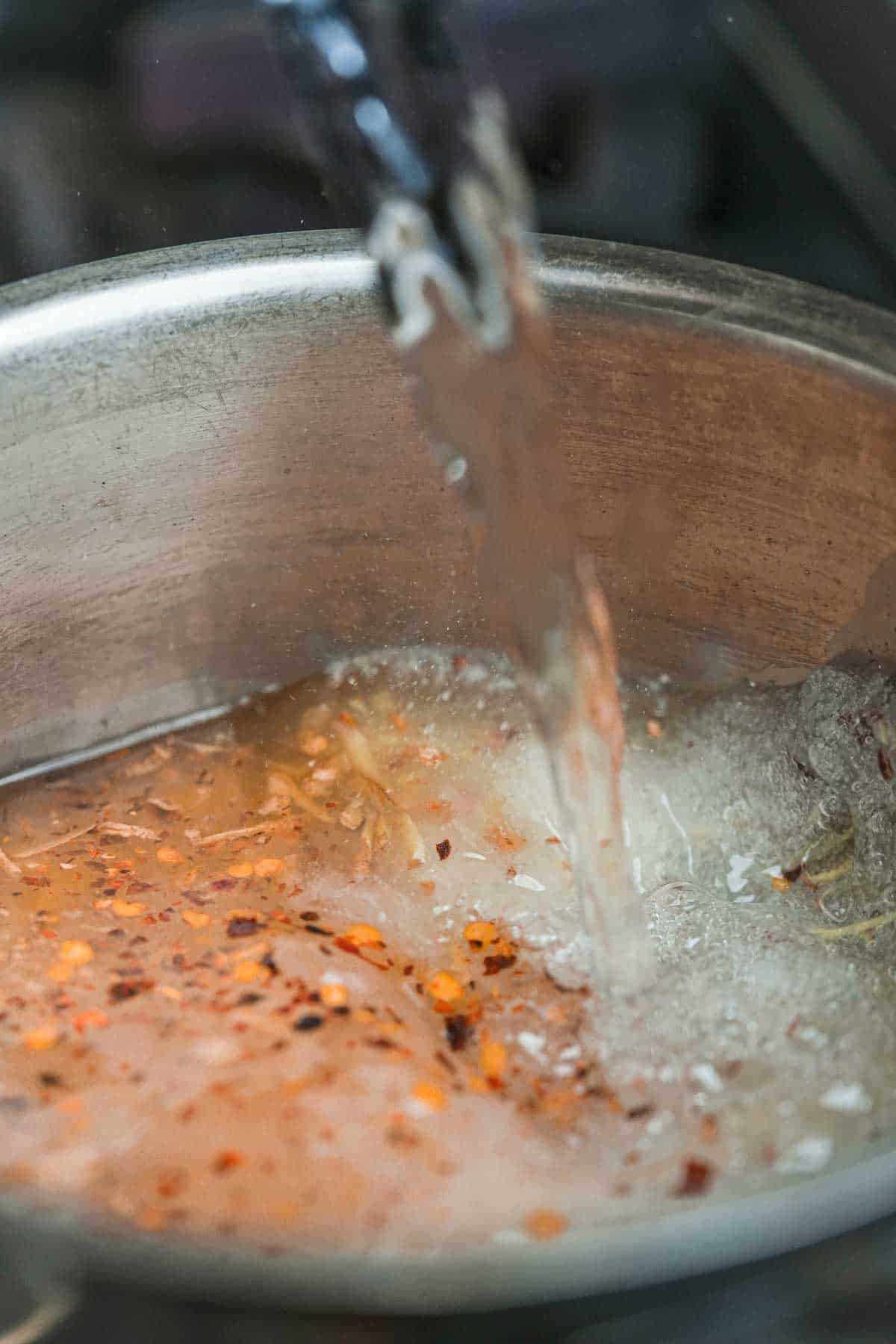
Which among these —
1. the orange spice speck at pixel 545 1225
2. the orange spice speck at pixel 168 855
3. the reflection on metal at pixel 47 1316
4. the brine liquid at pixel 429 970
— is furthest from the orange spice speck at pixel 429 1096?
the orange spice speck at pixel 168 855

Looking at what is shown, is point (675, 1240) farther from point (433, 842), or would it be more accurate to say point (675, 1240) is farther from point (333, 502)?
point (333, 502)

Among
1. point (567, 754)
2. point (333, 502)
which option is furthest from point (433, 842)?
point (333, 502)

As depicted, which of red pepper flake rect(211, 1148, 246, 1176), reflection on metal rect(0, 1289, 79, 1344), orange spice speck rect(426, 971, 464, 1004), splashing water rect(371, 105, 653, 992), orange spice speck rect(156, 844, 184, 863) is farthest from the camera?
orange spice speck rect(156, 844, 184, 863)

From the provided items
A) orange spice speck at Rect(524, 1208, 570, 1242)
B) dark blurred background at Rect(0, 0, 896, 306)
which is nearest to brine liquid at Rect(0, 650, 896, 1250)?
orange spice speck at Rect(524, 1208, 570, 1242)

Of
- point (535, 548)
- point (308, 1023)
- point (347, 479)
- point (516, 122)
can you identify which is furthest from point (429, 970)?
point (516, 122)

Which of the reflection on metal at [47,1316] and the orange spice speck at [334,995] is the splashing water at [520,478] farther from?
the reflection on metal at [47,1316]

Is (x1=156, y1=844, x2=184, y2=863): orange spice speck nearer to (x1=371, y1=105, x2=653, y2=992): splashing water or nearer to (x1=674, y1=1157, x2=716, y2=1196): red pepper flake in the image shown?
(x1=371, y1=105, x2=653, y2=992): splashing water
